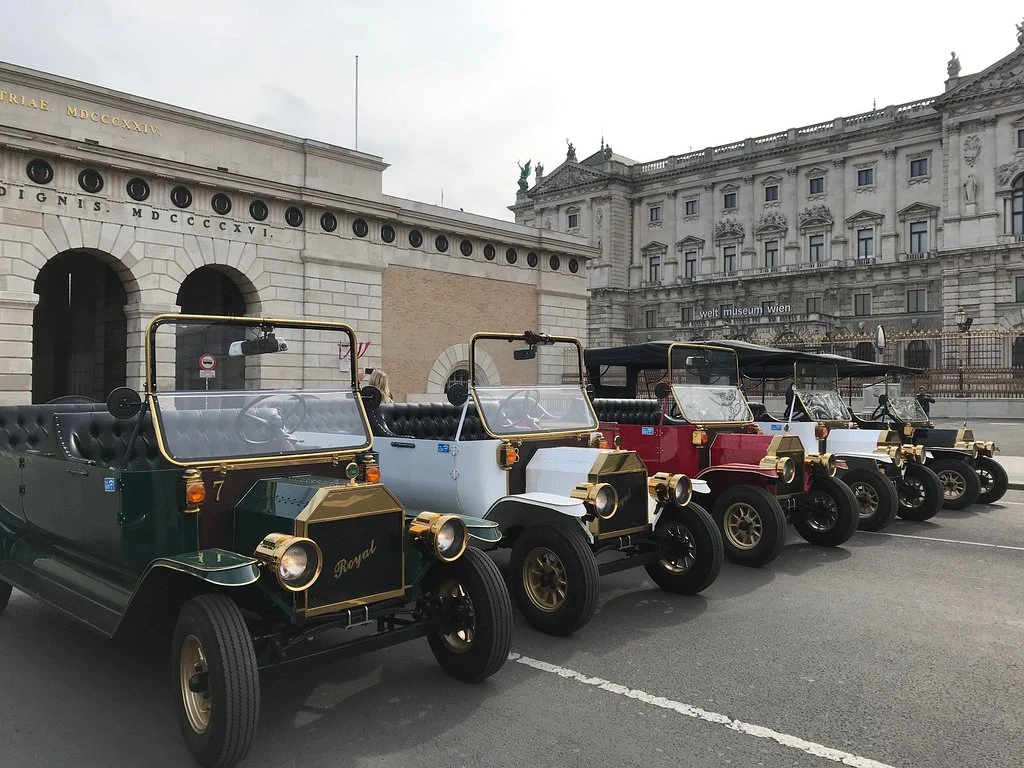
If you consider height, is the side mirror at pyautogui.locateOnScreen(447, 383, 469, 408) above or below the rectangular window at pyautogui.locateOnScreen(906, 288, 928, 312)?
below

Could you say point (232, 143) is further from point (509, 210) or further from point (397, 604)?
point (509, 210)

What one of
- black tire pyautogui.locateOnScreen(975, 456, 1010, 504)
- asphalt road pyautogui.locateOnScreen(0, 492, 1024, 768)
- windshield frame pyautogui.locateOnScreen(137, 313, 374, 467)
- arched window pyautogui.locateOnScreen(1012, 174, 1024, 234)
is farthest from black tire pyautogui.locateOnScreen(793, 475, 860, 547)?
arched window pyautogui.locateOnScreen(1012, 174, 1024, 234)

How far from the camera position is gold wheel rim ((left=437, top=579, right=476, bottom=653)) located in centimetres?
434

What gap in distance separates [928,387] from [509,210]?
5420 cm

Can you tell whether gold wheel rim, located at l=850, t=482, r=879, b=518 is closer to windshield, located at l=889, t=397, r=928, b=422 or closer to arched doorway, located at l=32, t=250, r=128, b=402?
windshield, located at l=889, t=397, r=928, b=422

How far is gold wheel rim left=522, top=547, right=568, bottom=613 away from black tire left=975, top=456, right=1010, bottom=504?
8.83 m

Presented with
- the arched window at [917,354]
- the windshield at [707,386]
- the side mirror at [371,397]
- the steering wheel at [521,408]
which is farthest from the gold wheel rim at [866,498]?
the arched window at [917,354]

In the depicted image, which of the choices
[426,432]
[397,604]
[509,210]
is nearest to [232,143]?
[426,432]

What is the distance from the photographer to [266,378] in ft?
16.2

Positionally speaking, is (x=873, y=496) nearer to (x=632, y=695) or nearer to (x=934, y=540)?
(x=934, y=540)

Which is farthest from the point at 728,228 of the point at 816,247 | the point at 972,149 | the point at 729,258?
the point at 972,149

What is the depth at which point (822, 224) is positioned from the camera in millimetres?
57875

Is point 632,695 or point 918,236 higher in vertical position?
point 918,236

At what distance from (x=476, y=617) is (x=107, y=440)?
2.76 metres
